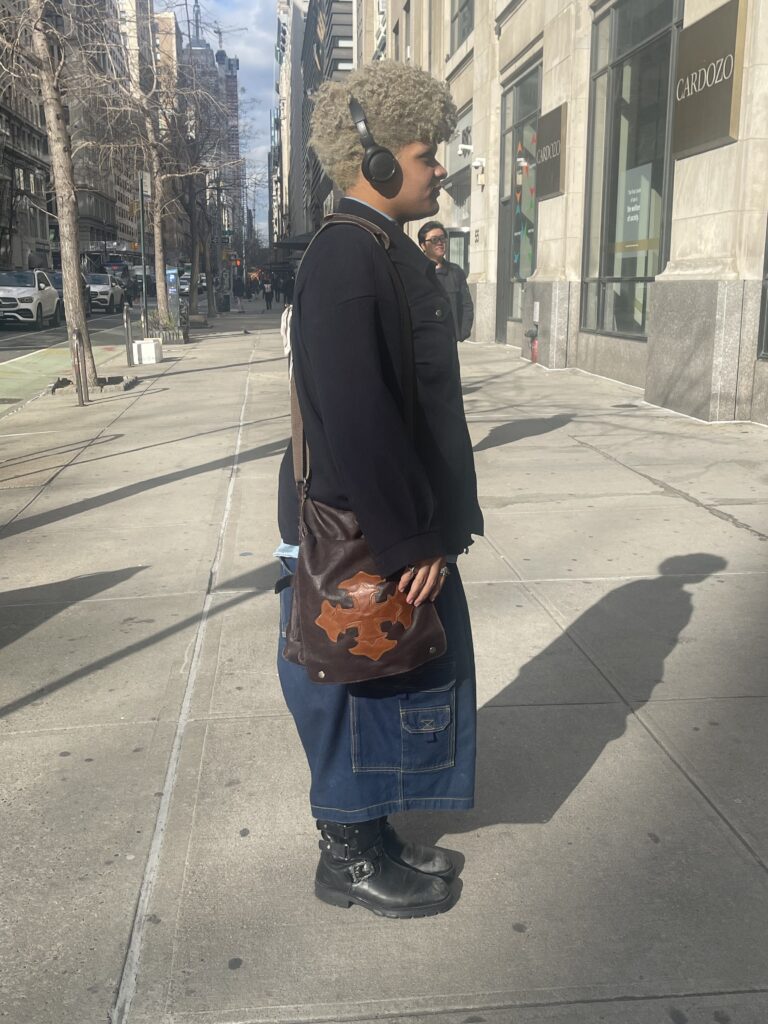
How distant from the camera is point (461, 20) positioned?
25125 millimetres

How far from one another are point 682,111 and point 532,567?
7.10 m

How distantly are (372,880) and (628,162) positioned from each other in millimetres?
13199

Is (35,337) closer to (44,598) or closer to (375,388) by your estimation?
(44,598)

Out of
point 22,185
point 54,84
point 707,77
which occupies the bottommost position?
point 707,77

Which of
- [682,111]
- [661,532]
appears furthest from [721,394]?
[661,532]

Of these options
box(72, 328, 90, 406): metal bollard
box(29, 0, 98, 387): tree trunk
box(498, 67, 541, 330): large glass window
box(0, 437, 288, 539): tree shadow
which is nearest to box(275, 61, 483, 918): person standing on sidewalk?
box(0, 437, 288, 539): tree shadow

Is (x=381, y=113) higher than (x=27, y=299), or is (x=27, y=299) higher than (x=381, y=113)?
(x=381, y=113)

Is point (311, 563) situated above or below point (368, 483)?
below

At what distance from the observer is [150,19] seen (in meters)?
18.2

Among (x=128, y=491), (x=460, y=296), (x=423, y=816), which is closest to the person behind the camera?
(x=423, y=816)

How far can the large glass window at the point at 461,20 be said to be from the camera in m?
23.8

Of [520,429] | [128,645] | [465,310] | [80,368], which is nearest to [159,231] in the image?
[80,368]

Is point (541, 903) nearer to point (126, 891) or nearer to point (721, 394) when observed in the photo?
point (126, 891)

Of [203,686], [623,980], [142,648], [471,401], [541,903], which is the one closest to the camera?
[623,980]
